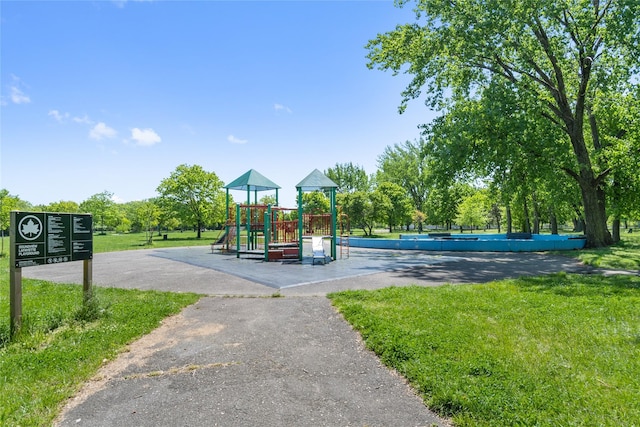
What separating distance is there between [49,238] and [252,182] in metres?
12.0

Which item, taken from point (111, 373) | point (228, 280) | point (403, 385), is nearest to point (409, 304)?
point (403, 385)

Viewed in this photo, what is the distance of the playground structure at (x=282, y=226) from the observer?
47.5ft

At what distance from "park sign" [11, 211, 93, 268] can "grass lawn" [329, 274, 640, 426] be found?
4.89 m

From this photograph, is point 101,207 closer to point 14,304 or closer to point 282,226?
point 282,226

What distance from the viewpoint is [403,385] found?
11.6ft

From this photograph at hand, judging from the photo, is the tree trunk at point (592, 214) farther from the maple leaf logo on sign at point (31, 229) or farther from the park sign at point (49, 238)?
the maple leaf logo on sign at point (31, 229)

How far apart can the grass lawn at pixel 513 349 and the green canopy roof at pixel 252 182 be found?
11.1m

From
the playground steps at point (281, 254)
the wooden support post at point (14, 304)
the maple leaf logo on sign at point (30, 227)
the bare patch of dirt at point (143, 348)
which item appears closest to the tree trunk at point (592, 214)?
the playground steps at point (281, 254)

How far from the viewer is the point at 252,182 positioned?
1719 centimetres

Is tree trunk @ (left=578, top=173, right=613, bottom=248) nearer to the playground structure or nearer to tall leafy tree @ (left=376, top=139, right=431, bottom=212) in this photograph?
the playground structure

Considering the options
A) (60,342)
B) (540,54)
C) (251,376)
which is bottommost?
(251,376)

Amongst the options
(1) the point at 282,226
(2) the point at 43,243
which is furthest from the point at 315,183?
(2) the point at 43,243

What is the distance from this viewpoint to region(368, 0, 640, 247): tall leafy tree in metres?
14.4

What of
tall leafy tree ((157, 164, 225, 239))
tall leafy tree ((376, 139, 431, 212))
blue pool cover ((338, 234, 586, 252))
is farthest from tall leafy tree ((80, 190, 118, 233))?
blue pool cover ((338, 234, 586, 252))
